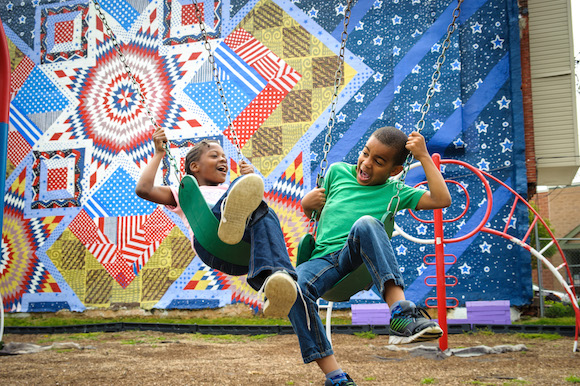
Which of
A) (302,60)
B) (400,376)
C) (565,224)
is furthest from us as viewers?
(565,224)

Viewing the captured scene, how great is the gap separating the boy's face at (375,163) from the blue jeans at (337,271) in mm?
313

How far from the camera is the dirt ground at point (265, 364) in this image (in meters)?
2.97

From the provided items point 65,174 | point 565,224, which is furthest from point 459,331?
point 565,224

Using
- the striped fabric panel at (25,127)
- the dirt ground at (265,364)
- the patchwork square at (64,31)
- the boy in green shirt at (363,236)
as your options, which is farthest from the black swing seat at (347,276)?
the patchwork square at (64,31)

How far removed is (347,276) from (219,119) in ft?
16.7

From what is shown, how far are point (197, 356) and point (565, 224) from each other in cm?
1741

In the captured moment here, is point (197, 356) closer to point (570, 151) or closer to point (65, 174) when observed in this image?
point (65, 174)

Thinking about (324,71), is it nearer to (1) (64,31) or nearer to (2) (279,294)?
(1) (64,31)

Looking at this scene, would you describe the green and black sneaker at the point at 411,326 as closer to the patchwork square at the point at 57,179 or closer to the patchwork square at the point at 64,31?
the patchwork square at the point at 57,179

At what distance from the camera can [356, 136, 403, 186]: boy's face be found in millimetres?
2117

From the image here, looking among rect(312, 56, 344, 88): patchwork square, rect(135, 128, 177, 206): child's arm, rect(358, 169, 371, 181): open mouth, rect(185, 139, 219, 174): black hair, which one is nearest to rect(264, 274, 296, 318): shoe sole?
rect(358, 169, 371, 181): open mouth

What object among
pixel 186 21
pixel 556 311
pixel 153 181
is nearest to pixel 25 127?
pixel 186 21

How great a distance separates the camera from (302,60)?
6.73 m

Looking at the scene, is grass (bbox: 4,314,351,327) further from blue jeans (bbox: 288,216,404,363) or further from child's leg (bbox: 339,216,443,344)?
child's leg (bbox: 339,216,443,344)
